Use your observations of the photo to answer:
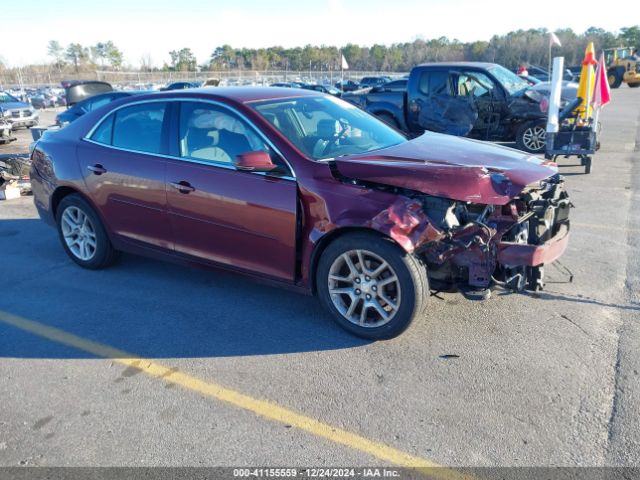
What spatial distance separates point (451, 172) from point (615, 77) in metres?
41.5

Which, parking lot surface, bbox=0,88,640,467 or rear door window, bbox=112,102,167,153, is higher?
rear door window, bbox=112,102,167,153

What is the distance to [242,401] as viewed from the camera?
3.18 m

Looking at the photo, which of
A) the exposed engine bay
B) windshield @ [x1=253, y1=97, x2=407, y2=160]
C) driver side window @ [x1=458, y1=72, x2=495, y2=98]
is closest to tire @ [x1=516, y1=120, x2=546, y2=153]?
driver side window @ [x1=458, y1=72, x2=495, y2=98]

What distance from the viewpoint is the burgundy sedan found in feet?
11.8

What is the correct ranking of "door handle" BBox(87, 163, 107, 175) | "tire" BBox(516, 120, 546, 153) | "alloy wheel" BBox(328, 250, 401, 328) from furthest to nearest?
1. "tire" BBox(516, 120, 546, 153)
2. "door handle" BBox(87, 163, 107, 175)
3. "alloy wheel" BBox(328, 250, 401, 328)

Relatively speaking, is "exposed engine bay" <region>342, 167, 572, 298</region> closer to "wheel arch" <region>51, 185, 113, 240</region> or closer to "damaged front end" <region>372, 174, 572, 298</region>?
"damaged front end" <region>372, 174, 572, 298</region>

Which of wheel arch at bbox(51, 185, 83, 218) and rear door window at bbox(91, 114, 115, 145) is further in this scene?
wheel arch at bbox(51, 185, 83, 218)

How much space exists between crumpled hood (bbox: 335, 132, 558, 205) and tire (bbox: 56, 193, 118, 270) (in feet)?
8.77

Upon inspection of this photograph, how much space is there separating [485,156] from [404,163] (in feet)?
2.69

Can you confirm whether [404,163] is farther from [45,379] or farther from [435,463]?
[45,379]

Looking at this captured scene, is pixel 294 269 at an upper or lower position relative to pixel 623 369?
upper

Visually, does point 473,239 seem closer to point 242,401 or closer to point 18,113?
point 242,401

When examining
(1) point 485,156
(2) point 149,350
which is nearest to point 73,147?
(2) point 149,350

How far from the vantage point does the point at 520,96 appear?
11477mm
